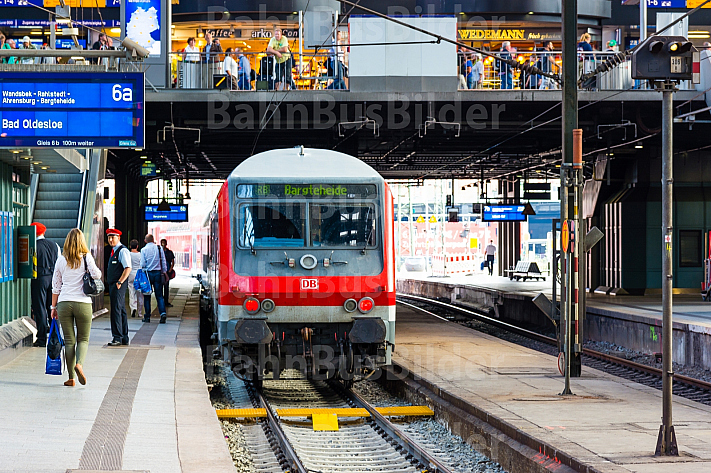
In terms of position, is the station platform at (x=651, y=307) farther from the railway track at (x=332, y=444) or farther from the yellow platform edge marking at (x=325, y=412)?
the railway track at (x=332, y=444)

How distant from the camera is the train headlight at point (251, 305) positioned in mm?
11477

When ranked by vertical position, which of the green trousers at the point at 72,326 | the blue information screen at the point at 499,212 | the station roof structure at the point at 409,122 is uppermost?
the station roof structure at the point at 409,122

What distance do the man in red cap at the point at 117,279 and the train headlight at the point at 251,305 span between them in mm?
2949

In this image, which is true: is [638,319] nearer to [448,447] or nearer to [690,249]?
[690,249]

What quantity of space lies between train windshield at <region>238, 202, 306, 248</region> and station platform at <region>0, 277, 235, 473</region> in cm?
199

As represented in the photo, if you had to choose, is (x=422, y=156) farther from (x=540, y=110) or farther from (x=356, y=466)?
(x=356, y=466)

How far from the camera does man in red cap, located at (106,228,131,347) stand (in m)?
13.9

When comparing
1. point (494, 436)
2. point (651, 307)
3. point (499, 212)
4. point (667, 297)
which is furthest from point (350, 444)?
point (499, 212)

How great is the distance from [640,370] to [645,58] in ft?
30.4

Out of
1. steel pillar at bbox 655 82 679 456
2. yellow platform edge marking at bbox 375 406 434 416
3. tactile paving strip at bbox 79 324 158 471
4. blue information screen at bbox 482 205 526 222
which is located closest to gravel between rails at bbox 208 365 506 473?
yellow platform edge marking at bbox 375 406 434 416

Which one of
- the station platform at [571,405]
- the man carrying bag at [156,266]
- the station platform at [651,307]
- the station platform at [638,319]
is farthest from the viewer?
the man carrying bag at [156,266]

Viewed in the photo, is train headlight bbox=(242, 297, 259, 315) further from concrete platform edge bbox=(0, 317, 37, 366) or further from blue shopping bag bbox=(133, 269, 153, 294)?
blue shopping bag bbox=(133, 269, 153, 294)

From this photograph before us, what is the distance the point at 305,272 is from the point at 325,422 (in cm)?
200

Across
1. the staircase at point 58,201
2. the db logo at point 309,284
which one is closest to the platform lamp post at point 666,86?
the db logo at point 309,284
